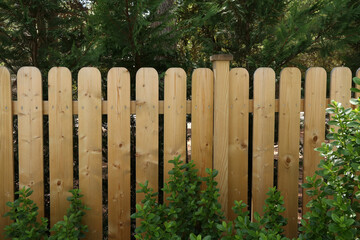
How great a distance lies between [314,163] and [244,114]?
73cm

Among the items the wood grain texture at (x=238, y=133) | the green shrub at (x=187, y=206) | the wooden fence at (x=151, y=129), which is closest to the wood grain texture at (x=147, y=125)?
the wooden fence at (x=151, y=129)

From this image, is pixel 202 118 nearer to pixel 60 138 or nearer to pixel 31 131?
pixel 60 138

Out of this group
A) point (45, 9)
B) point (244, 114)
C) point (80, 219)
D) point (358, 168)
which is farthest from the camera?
point (45, 9)

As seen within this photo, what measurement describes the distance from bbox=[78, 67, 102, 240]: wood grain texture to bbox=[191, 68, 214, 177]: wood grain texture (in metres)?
0.73

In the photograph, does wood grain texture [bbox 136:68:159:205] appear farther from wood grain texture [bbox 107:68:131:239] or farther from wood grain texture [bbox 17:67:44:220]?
wood grain texture [bbox 17:67:44:220]

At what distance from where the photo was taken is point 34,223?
2.38 metres

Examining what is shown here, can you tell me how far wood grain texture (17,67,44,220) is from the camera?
2.50m

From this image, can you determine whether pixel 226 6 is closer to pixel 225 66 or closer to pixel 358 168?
pixel 225 66

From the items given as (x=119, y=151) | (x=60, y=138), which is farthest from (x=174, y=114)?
(x=60, y=138)

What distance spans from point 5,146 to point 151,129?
3.56ft

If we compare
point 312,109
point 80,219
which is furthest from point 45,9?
point 312,109

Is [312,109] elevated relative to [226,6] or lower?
lower

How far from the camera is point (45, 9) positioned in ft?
10.4

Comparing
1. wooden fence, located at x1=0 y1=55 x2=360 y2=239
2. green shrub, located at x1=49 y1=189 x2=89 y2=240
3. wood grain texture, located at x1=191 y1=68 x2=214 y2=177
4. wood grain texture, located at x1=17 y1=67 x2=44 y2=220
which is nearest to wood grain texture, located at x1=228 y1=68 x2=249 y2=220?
wooden fence, located at x1=0 y1=55 x2=360 y2=239
